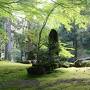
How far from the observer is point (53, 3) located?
1476cm

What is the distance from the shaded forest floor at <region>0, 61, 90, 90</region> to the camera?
33.7 ft

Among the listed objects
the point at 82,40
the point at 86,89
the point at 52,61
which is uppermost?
the point at 82,40

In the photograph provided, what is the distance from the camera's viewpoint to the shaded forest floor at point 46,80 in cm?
1027

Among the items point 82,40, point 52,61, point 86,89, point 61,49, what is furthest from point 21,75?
point 82,40

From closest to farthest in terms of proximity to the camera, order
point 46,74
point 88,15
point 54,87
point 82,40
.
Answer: point 54,87
point 46,74
point 88,15
point 82,40

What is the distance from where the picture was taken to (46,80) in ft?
38.8

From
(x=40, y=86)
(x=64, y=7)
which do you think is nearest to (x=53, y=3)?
(x=64, y=7)

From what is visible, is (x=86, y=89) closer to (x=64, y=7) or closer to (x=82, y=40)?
(x=64, y=7)

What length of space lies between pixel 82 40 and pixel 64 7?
17.6 metres

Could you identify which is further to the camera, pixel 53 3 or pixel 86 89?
pixel 53 3

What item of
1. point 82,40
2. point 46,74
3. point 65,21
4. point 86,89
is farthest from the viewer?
point 82,40

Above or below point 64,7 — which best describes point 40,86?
below

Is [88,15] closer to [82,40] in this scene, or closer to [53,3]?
[53,3]

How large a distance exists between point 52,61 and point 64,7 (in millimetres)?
2862
